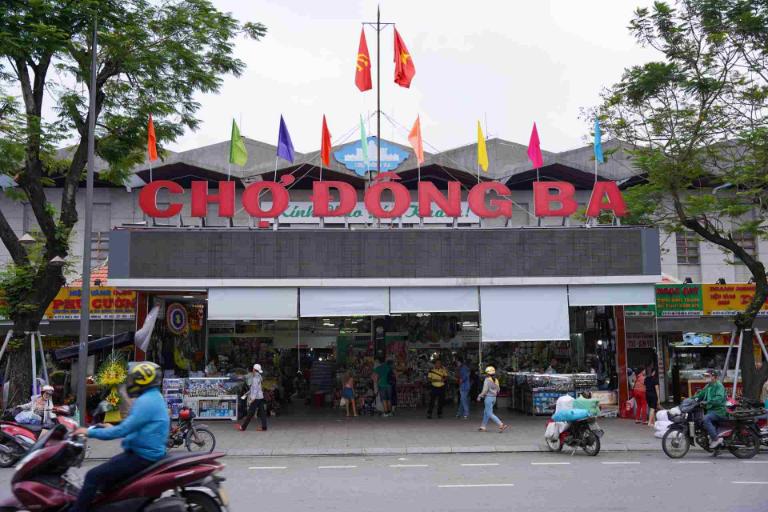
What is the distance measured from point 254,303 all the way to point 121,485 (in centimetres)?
1263

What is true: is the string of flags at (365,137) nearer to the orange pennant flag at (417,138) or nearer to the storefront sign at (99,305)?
the orange pennant flag at (417,138)

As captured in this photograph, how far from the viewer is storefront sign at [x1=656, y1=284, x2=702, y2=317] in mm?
23672

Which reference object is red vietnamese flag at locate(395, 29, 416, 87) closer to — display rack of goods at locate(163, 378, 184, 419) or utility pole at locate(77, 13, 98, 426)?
utility pole at locate(77, 13, 98, 426)

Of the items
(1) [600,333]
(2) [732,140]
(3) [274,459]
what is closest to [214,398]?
(3) [274,459]

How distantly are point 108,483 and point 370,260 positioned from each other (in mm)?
13043

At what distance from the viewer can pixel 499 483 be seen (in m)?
11.3

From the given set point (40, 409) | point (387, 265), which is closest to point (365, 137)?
point (387, 265)

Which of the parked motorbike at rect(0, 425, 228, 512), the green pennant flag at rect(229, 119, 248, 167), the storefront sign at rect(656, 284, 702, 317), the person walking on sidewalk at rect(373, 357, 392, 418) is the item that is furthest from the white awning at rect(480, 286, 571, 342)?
the parked motorbike at rect(0, 425, 228, 512)

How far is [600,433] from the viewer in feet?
48.9

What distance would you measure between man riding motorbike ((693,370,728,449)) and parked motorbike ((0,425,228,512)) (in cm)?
1036

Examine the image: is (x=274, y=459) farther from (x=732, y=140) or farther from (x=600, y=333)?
(x=732, y=140)

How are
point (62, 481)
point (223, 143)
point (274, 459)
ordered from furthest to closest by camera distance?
1. point (223, 143)
2. point (274, 459)
3. point (62, 481)

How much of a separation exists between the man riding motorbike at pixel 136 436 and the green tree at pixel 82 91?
12083mm

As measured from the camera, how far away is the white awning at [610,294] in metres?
19.7
